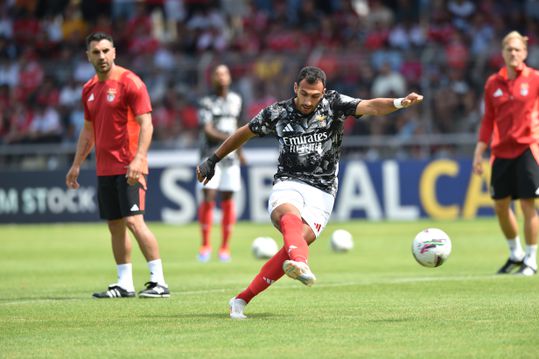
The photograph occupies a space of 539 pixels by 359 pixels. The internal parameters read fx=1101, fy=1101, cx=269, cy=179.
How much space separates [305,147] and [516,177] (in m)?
4.51

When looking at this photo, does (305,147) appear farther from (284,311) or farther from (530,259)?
(530,259)

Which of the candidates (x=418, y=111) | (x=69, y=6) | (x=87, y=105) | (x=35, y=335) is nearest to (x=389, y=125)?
(x=418, y=111)

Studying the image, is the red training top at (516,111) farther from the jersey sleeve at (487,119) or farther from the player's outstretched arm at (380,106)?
the player's outstretched arm at (380,106)

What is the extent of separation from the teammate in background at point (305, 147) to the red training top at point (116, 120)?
1912 mm

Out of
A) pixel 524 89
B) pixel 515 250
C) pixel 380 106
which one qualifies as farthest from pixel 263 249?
pixel 380 106

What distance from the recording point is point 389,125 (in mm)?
25906

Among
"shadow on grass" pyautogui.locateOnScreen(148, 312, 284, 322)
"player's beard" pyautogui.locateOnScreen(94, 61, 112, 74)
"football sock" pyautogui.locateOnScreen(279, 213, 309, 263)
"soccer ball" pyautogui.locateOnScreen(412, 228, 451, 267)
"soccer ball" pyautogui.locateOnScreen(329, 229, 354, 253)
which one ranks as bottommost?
"soccer ball" pyautogui.locateOnScreen(329, 229, 354, 253)

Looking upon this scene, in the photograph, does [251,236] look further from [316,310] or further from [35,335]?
[35,335]

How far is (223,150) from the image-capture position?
9.76 metres

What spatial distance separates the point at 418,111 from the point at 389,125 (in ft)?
2.50

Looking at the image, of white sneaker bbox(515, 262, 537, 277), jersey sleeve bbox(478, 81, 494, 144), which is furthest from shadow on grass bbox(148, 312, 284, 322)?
jersey sleeve bbox(478, 81, 494, 144)

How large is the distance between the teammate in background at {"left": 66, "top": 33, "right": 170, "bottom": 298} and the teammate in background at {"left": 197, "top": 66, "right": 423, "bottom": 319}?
179 cm

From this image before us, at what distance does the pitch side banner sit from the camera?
2484 centimetres

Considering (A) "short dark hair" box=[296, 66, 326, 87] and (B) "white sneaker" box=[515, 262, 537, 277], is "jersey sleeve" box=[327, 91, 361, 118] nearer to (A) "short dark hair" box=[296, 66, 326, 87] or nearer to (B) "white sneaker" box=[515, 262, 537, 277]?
(A) "short dark hair" box=[296, 66, 326, 87]
